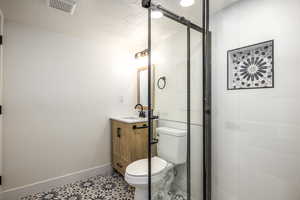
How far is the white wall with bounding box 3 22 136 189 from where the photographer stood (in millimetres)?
1891

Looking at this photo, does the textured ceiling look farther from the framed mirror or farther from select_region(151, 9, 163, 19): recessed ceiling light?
the framed mirror

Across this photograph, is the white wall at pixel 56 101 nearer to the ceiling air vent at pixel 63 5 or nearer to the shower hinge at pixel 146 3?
the ceiling air vent at pixel 63 5

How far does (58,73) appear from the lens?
2.17 metres

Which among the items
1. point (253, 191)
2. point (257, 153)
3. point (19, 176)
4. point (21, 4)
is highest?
point (21, 4)

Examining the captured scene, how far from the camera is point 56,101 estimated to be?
2.16m

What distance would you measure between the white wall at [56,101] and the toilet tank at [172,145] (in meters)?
1.08

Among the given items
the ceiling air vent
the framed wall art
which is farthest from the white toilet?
the ceiling air vent

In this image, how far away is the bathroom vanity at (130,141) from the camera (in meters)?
2.08

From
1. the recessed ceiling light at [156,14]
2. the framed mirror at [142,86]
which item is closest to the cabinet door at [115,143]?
the framed mirror at [142,86]

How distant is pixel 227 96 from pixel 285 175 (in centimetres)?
72

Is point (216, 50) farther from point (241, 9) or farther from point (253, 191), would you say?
point (253, 191)

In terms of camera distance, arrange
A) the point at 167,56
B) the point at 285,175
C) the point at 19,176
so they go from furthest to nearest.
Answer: the point at 167,56
the point at 19,176
the point at 285,175

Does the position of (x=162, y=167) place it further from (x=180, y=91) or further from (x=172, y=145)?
(x=180, y=91)

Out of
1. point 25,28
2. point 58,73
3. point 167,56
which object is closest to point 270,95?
point 167,56
